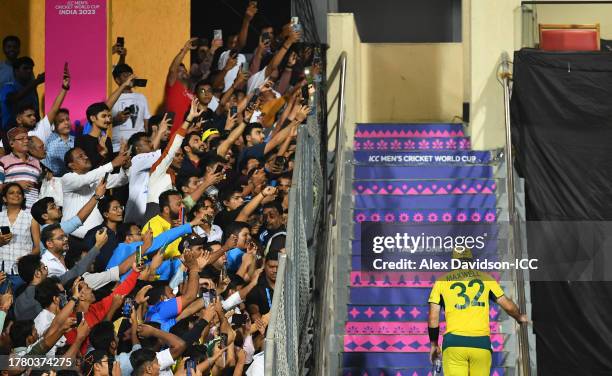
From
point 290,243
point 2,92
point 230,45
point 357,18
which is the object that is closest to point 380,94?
point 357,18

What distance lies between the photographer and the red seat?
13.9 metres

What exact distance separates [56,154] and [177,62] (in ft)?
8.41

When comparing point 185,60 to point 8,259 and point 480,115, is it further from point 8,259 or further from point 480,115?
point 8,259

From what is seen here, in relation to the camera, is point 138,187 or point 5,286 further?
point 138,187

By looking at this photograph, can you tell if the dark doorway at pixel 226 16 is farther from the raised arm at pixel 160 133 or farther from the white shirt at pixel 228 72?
the raised arm at pixel 160 133

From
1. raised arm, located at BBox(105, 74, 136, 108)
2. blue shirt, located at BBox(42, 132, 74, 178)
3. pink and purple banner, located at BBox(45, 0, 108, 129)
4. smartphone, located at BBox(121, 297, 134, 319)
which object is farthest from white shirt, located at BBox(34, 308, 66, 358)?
pink and purple banner, located at BBox(45, 0, 108, 129)

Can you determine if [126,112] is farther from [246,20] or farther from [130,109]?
[246,20]

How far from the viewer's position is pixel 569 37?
14.0 meters

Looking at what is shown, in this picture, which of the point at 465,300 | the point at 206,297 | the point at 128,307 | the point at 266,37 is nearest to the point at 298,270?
the point at 206,297

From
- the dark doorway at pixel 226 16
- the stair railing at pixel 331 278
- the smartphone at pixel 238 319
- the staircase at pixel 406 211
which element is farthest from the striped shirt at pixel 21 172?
the dark doorway at pixel 226 16

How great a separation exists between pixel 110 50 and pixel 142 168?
2811 mm

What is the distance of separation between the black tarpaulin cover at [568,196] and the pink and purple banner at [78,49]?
14.1 ft

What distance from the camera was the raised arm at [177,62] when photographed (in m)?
13.5

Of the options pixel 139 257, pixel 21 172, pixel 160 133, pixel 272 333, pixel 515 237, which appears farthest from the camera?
pixel 160 133
